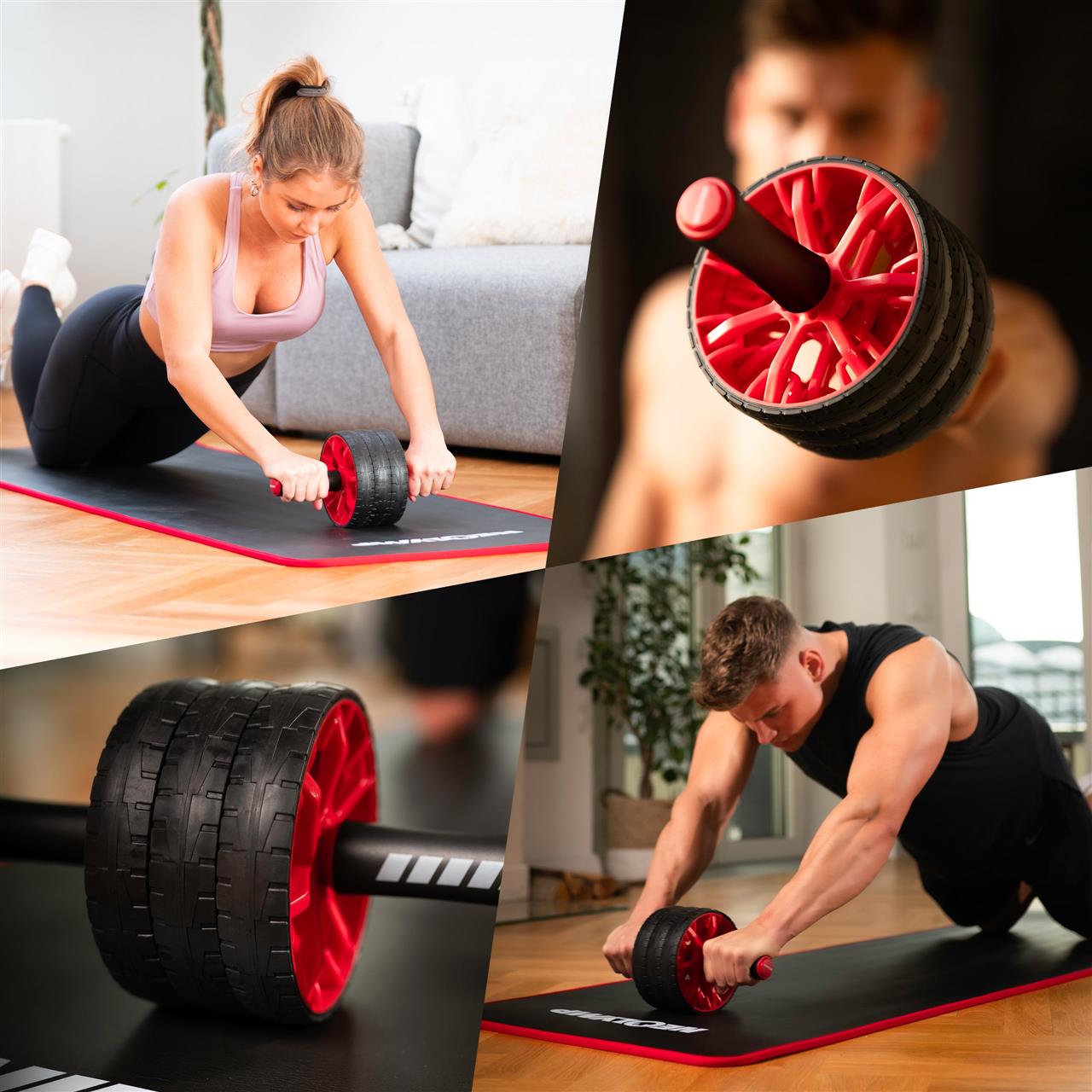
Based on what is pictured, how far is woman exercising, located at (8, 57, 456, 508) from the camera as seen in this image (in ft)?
3.69

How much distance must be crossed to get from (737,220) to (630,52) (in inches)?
23.0

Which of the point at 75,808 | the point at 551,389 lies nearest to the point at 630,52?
the point at 551,389

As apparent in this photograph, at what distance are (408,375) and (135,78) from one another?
425 millimetres

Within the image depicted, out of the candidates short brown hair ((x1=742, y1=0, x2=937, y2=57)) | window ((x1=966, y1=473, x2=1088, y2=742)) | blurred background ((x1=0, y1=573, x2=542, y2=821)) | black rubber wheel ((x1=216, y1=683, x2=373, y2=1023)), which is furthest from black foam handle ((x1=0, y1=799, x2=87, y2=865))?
short brown hair ((x1=742, y1=0, x2=937, y2=57))

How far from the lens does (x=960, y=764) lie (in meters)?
0.99

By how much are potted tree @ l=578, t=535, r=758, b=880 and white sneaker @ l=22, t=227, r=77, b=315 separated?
0.71 m

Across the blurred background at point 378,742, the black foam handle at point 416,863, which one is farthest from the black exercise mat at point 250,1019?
the black foam handle at point 416,863

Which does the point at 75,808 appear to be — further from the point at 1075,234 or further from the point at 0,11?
the point at 1075,234

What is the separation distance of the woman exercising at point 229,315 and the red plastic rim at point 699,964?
505mm

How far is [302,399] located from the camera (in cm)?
127

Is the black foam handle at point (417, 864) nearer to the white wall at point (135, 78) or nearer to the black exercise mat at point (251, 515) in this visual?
the black exercise mat at point (251, 515)

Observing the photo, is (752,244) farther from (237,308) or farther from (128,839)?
(128,839)

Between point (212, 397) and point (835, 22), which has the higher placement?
point (835, 22)

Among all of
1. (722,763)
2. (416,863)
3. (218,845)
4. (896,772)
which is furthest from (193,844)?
(896,772)
